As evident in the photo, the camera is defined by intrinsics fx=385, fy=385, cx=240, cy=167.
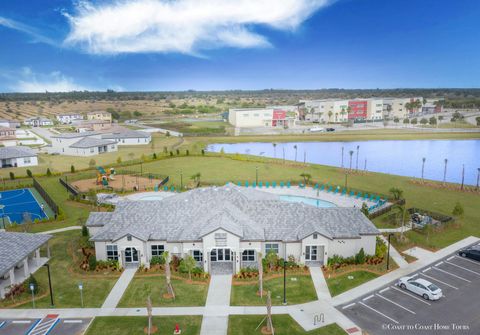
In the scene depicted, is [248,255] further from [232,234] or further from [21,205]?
[21,205]

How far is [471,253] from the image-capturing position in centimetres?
3170

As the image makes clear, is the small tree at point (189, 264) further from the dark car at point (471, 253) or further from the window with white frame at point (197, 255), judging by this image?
the dark car at point (471, 253)

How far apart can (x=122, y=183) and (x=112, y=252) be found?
28814 mm

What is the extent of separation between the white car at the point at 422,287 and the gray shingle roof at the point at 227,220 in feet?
17.1

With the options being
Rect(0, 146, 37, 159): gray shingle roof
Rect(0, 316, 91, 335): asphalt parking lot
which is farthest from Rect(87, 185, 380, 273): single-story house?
Rect(0, 146, 37, 159): gray shingle roof

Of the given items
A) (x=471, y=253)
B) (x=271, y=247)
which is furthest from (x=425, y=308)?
(x=271, y=247)

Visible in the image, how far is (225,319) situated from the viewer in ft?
79.0

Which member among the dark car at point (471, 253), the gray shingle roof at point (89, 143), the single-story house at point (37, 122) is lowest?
the dark car at point (471, 253)

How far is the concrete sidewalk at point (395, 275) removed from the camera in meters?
26.5

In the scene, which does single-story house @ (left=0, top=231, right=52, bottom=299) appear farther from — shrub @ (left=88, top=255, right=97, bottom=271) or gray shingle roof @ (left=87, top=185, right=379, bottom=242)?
gray shingle roof @ (left=87, top=185, right=379, bottom=242)

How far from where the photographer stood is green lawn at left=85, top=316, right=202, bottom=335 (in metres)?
23.0

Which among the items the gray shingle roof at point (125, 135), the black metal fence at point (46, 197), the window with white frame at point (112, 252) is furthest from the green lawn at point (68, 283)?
the gray shingle roof at point (125, 135)

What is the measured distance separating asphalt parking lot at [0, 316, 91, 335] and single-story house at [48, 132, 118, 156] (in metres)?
65.8

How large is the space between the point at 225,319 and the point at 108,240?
12485 millimetres
